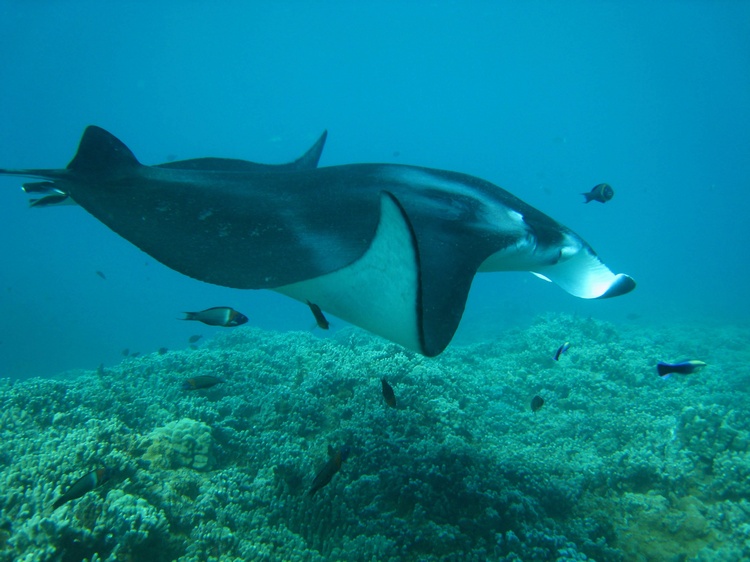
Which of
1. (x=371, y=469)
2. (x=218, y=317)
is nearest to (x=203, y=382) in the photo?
(x=218, y=317)

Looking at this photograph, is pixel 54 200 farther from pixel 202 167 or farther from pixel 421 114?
pixel 421 114

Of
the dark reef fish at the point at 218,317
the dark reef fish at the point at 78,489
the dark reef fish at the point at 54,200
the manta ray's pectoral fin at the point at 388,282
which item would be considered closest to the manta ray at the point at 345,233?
the manta ray's pectoral fin at the point at 388,282

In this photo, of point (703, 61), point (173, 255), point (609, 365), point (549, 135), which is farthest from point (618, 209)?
point (173, 255)

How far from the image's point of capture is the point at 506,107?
127m

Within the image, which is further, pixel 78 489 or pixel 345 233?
pixel 78 489

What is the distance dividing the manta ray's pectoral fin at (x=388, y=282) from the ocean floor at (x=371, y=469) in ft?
6.47

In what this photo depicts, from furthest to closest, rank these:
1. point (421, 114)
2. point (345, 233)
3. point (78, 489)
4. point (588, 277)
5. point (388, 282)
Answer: point (421, 114), point (588, 277), point (78, 489), point (345, 233), point (388, 282)

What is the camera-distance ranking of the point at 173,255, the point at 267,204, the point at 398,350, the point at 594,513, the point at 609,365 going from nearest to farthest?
the point at 173,255 < the point at 267,204 < the point at 594,513 < the point at 398,350 < the point at 609,365

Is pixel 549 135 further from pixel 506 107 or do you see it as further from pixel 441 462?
pixel 441 462

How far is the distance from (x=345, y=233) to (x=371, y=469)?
2443 mm

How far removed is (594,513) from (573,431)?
2.02 meters

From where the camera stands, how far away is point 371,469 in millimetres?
3701

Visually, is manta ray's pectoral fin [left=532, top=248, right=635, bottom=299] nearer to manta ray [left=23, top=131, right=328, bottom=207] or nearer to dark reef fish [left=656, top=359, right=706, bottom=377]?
dark reef fish [left=656, top=359, right=706, bottom=377]

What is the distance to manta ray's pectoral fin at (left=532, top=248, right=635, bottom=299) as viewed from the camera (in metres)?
3.13
